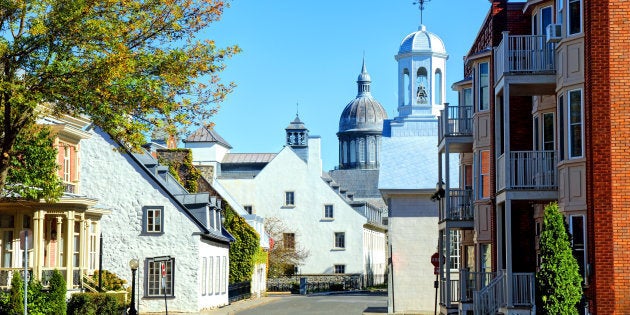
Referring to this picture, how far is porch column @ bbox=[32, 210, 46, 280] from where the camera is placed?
37906 mm

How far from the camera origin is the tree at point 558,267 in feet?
75.2

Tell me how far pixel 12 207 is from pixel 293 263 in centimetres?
5184

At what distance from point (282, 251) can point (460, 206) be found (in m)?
50.2

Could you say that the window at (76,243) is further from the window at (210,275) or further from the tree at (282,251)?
the tree at (282,251)

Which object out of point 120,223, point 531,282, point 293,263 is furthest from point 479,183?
point 293,263

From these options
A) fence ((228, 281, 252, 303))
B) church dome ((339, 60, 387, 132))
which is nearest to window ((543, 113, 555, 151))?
fence ((228, 281, 252, 303))

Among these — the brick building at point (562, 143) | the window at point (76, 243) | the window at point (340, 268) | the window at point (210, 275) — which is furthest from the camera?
the window at point (340, 268)

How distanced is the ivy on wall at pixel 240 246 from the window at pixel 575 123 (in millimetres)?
39533

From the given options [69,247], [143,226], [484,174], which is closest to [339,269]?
[143,226]

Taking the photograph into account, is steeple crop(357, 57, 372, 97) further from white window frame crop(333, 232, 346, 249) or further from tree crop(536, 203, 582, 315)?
tree crop(536, 203, 582, 315)

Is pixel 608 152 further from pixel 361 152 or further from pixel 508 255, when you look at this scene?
pixel 361 152

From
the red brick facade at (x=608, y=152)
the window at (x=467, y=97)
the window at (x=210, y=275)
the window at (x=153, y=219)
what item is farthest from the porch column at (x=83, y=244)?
the red brick facade at (x=608, y=152)

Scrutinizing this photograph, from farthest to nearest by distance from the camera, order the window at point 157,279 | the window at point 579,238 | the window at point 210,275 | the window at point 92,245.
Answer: the window at point 210,275
the window at point 157,279
the window at point 92,245
the window at point 579,238

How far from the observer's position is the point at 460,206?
37938 millimetres
